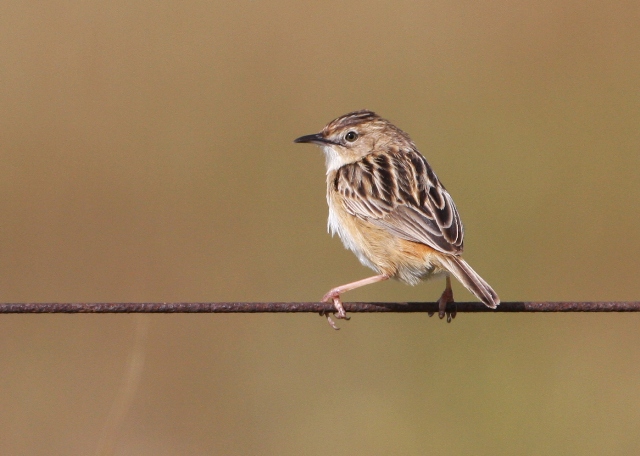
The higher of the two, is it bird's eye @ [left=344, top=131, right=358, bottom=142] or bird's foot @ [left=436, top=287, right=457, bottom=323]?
bird's eye @ [left=344, top=131, right=358, bottom=142]

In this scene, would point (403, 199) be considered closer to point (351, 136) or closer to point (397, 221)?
point (397, 221)

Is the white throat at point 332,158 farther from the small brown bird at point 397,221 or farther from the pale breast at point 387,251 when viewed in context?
the pale breast at point 387,251

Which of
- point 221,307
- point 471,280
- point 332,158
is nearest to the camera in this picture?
point 221,307

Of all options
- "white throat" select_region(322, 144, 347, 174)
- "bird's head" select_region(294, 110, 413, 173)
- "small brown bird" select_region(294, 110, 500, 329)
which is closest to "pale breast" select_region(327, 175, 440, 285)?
"small brown bird" select_region(294, 110, 500, 329)

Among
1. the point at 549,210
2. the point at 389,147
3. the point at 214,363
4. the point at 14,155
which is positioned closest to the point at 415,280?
the point at 389,147

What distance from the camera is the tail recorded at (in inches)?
237

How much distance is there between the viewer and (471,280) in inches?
250

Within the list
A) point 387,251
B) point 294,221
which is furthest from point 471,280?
point 294,221

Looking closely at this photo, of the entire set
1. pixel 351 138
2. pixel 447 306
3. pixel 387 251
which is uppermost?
pixel 351 138

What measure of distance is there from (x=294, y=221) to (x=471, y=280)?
6.40m

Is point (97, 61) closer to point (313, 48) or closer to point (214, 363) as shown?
point (313, 48)

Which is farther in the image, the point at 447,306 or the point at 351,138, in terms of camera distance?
the point at 351,138

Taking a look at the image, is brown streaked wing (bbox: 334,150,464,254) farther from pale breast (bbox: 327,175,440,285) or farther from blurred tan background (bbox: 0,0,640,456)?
blurred tan background (bbox: 0,0,640,456)

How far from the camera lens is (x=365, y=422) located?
10180mm
